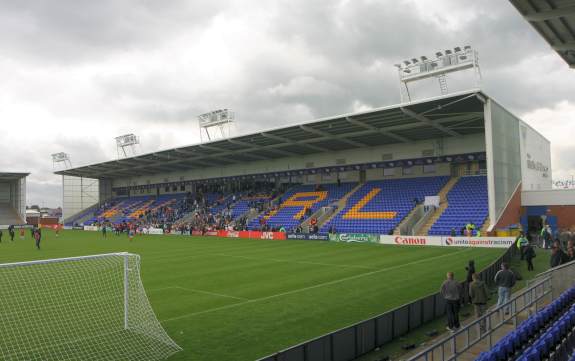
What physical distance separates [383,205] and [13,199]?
64967mm

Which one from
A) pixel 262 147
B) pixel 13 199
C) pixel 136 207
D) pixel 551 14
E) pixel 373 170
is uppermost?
pixel 262 147

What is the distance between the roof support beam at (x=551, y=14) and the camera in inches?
435

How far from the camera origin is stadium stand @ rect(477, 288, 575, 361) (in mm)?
6387

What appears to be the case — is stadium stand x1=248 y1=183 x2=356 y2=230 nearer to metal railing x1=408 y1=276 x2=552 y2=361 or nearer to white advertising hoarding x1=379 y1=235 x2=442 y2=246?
white advertising hoarding x1=379 y1=235 x2=442 y2=246

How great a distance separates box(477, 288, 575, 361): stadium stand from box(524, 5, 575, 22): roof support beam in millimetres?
7261

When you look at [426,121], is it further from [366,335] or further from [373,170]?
[366,335]

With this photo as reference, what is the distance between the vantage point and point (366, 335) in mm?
9016

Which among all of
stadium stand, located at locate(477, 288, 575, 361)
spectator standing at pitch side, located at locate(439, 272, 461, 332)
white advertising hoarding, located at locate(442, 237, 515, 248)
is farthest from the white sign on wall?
→ stadium stand, located at locate(477, 288, 575, 361)

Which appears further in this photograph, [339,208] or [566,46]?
[339,208]

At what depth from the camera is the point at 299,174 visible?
165ft

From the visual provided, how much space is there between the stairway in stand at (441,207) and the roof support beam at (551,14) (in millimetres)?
23153

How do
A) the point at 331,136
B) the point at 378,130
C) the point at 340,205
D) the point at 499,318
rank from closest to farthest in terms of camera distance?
the point at 499,318 → the point at 378,130 → the point at 331,136 → the point at 340,205

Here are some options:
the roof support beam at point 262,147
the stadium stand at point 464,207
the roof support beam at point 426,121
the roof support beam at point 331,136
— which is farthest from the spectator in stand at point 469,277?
the roof support beam at point 262,147

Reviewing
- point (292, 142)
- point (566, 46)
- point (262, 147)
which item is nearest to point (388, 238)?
point (292, 142)
